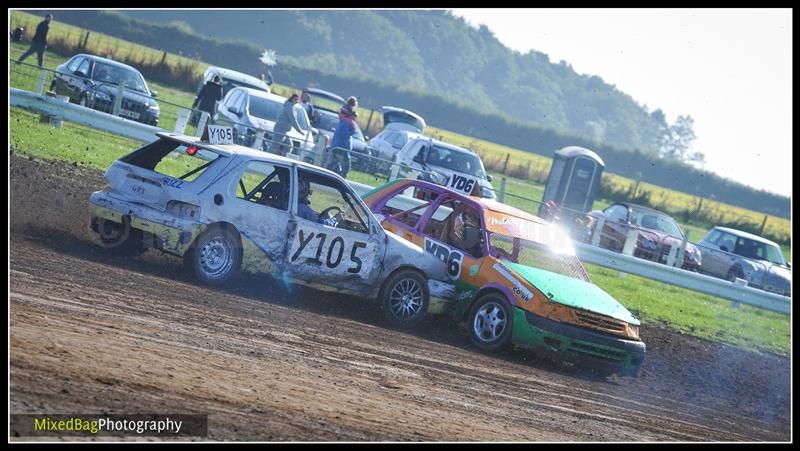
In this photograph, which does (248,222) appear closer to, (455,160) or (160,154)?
(160,154)

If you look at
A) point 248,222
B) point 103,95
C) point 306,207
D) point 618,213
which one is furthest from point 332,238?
point 618,213

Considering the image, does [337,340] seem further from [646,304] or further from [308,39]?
[308,39]

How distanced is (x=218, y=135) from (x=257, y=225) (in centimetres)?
129

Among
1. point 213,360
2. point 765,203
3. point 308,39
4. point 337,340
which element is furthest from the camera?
point 308,39

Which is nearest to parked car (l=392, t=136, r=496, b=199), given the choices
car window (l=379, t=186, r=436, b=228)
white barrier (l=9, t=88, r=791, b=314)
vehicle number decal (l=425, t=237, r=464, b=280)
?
white barrier (l=9, t=88, r=791, b=314)

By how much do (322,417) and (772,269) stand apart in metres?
17.4

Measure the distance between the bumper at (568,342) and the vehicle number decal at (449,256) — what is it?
100cm

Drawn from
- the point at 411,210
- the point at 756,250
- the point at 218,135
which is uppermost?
the point at 756,250

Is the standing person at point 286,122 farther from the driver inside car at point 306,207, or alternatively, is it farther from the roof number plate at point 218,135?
the driver inside car at point 306,207

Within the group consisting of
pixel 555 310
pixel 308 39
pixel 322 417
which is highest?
pixel 308 39

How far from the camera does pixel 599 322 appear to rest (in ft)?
36.0

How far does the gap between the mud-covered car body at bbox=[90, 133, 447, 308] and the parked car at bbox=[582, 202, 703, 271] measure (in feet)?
32.0

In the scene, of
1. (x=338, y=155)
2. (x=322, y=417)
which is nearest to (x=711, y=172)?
(x=338, y=155)

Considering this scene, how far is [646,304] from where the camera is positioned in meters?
17.1
